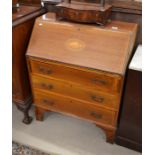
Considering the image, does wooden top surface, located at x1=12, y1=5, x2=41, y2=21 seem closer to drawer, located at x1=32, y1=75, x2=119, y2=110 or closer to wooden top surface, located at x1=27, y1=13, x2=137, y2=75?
wooden top surface, located at x1=27, y1=13, x2=137, y2=75

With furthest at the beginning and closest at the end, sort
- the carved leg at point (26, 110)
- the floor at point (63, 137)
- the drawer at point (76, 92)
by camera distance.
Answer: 1. the carved leg at point (26, 110)
2. the floor at point (63, 137)
3. the drawer at point (76, 92)

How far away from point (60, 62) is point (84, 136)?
77 centimetres

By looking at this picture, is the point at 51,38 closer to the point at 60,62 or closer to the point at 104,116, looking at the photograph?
the point at 60,62

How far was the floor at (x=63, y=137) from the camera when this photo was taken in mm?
1684

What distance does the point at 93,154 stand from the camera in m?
1.65

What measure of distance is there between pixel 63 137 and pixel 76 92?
509mm

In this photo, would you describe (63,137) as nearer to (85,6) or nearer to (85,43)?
(85,43)

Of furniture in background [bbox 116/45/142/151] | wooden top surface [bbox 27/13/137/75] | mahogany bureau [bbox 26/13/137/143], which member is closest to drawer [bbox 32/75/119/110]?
mahogany bureau [bbox 26/13/137/143]

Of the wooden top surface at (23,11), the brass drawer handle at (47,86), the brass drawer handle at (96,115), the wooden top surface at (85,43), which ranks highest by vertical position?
the wooden top surface at (23,11)

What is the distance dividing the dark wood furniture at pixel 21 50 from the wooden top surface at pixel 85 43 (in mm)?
94

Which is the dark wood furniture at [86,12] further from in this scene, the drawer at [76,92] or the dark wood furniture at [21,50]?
the drawer at [76,92]

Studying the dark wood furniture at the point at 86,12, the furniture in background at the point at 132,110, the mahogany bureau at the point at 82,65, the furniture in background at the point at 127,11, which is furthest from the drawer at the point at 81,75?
the furniture in background at the point at 127,11

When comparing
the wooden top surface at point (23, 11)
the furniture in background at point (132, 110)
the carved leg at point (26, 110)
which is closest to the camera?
the furniture in background at point (132, 110)

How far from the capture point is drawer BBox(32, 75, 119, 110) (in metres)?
1.46
